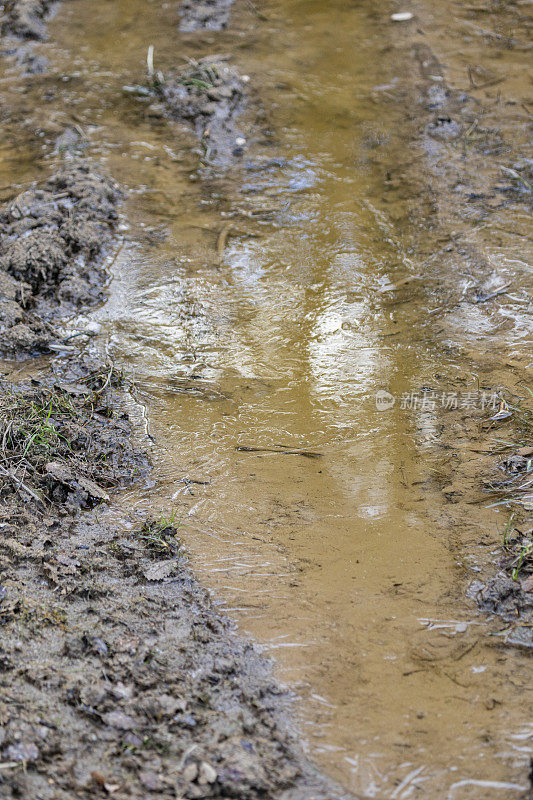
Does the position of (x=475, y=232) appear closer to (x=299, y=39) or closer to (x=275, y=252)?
(x=275, y=252)

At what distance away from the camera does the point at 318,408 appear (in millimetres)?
3646

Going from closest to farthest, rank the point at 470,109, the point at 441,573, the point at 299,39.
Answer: the point at 441,573 → the point at 470,109 → the point at 299,39

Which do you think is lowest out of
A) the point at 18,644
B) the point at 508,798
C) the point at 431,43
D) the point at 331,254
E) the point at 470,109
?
the point at 508,798

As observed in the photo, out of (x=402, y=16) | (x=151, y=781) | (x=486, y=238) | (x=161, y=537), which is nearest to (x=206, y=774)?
(x=151, y=781)

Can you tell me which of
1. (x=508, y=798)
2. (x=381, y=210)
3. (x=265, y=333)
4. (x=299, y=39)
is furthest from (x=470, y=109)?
(x=508, y=798)

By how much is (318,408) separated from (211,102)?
3.92 meters

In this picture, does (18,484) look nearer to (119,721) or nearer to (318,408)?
(119,721)

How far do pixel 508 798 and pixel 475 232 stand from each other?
3.79m

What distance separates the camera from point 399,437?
342 centimetres

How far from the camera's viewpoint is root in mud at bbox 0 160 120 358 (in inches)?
166
